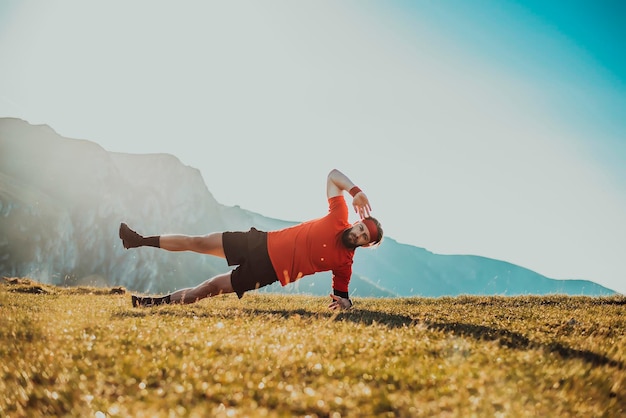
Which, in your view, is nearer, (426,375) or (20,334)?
(426,375)

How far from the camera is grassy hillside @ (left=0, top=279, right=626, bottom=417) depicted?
306 cm

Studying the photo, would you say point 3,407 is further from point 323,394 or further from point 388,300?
point 388,300

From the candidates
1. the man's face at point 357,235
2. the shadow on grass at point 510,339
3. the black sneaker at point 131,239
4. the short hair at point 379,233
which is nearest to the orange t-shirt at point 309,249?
the man's face at point 357,235

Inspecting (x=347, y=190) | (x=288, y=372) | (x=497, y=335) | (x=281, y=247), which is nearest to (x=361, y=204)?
(x=347, y=190)

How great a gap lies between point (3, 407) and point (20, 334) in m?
2.52

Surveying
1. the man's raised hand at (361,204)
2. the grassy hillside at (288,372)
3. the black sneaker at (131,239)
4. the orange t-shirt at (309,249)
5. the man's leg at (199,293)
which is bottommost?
the man's leg at (199,293)

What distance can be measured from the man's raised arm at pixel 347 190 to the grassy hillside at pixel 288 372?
12.5 feet

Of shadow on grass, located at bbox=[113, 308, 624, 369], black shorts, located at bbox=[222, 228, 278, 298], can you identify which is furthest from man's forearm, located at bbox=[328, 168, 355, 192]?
shadow on grass, located at bbox=[113, 308, 624, 369]

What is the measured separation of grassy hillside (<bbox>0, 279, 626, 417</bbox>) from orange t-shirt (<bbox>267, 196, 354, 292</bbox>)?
11.0 feet

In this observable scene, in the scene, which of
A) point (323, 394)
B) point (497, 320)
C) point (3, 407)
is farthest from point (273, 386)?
point (497, 320)

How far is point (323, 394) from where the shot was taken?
10.6 feet

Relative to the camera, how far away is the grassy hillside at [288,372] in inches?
120

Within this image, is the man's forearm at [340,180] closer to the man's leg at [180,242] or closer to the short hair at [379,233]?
the short hair at [379,233]

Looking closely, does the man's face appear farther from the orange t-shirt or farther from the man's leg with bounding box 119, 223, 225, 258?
the man's leg with bounding box 119, 223, 225, 258
